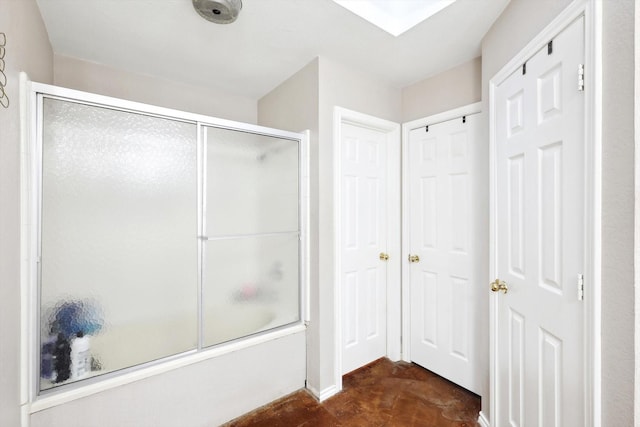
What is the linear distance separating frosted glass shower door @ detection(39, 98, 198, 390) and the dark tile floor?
0.81 m

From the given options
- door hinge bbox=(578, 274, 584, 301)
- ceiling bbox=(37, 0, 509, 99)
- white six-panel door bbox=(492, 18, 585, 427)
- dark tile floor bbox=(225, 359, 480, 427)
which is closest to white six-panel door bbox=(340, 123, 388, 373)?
dark tile floor bbox=(225, 359, 480, 427)

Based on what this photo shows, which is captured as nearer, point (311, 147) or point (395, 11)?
point (395, 11)

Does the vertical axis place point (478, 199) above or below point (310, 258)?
above

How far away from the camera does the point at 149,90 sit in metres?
2.26

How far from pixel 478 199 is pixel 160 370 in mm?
2337

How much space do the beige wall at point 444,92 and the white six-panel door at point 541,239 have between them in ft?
1.64

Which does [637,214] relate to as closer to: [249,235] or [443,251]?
[443,251]

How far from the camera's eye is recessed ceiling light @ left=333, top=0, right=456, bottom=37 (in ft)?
5.11

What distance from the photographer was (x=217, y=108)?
2578 mm

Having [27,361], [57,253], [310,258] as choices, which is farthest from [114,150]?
[310,258]

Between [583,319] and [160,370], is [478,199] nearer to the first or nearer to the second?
[583,319]

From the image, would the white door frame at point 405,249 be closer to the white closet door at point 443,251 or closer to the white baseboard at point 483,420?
the white closet door at point 443,251

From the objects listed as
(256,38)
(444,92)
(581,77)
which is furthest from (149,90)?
(581,77)

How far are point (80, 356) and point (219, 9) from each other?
6.37ft
